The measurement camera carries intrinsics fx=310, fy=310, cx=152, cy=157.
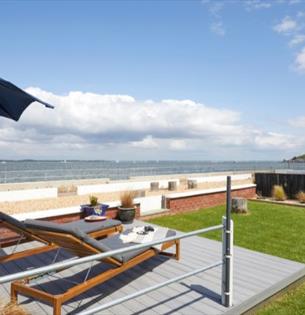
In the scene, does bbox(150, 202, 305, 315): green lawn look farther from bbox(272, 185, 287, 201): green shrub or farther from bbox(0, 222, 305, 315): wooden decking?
bbox(272, 185, 287, 201): green shrub

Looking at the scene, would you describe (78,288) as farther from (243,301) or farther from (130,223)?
(130,223)

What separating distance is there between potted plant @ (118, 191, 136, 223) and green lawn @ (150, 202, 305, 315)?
1123mm

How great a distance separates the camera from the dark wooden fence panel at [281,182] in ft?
53.7

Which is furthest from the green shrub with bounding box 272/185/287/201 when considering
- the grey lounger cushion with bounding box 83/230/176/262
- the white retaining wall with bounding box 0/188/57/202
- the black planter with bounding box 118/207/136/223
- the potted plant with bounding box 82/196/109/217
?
the white retaining wall with bounding box 0/188/57/202

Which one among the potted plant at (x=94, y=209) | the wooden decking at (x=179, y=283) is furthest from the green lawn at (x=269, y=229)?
the potted plant at (x=94, y=209)

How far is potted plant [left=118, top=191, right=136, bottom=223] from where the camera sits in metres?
8.81

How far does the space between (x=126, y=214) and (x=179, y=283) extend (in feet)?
14.0

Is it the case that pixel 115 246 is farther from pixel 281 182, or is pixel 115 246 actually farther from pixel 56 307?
pixel 281 182

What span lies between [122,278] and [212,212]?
7.22 meters

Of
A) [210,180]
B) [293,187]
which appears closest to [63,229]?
[293,187]

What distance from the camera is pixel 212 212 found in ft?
37.9

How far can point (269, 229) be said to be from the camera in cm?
895

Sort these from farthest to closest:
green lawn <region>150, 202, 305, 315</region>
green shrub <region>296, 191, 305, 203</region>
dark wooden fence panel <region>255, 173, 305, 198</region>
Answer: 1. dark wooden fence panel <region>255, 173, 305, 198</region>
2. green shrub <region>296, 191, 305, 203</region>
3. green lawn <region>150, 202, 305, 315</region>

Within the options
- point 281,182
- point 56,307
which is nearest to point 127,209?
point 56,307
